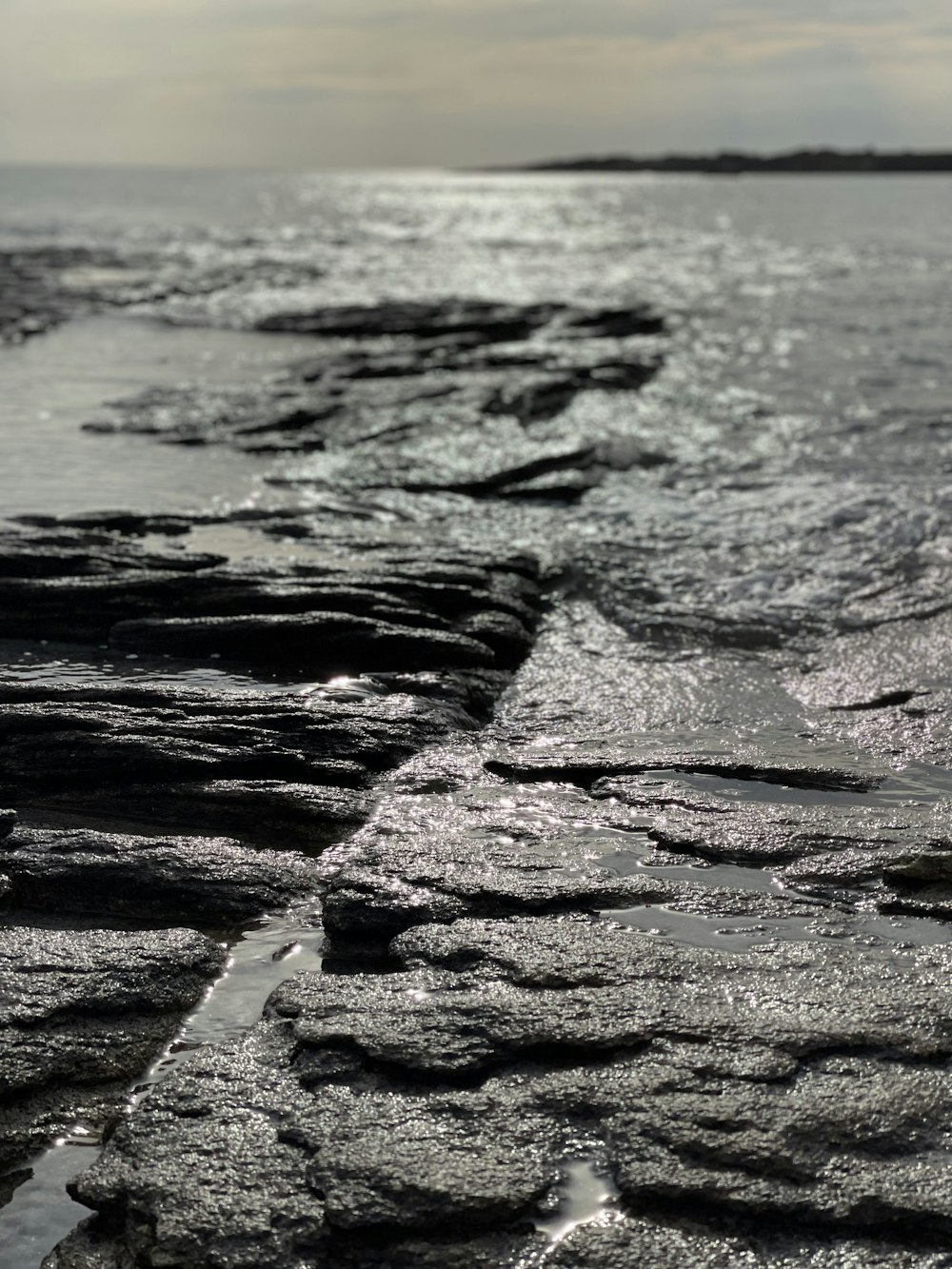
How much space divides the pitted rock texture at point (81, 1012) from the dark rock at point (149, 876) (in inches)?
12.5

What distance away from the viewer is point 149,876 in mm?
6035

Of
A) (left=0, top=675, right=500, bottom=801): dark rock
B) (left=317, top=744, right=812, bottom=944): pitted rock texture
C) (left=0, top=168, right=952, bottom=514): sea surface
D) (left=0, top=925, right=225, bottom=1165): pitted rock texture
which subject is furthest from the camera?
(left=0, top=168, right=952, bottom=514): sea surface

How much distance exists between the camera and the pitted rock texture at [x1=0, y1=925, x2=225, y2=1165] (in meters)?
4.62

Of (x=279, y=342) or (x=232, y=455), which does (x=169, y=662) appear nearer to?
(x=232, y=455)

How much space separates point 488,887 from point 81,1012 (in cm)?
184

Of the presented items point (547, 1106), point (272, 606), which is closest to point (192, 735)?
point (272, 606)

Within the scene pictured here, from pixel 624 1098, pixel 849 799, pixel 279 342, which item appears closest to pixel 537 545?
pixel 849 799

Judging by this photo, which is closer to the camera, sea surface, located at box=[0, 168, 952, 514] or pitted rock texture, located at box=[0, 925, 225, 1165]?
pitted rock texture, located at box=[0, 925, 225, 1165]

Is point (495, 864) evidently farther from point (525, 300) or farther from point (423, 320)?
point (525, 300)

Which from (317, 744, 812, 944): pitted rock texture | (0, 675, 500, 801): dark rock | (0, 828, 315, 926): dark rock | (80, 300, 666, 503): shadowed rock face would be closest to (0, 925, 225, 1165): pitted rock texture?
(0, 828, 315, 926): dark rock

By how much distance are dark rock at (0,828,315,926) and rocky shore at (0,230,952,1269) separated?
0.02m

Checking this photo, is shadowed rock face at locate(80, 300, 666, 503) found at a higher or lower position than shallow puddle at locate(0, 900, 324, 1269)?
higher

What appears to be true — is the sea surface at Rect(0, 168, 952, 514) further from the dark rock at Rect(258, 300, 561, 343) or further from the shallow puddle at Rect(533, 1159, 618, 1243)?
the shallow puddle at Rect(533, 1159, 618, 1243)

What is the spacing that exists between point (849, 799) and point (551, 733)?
186 cm
